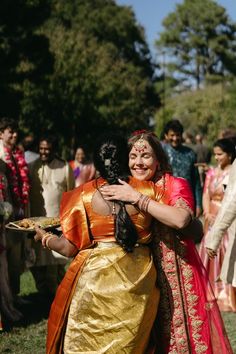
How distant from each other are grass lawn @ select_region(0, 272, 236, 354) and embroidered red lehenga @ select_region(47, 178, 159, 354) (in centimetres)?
191

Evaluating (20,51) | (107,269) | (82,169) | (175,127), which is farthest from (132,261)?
(20,51)

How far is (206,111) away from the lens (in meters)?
47.5

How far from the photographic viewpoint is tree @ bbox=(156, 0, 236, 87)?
210ft

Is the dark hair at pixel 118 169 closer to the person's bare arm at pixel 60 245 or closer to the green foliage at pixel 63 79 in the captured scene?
the person's bare arm at pixel 60 245

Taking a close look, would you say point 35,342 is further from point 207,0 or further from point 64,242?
point 207,0

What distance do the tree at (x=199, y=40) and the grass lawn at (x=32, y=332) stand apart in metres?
58.3

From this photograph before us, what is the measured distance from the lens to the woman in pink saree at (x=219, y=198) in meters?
6.62

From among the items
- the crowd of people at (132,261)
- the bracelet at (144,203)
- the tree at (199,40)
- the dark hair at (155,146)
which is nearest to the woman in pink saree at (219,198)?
the crowd of people at (132,261)

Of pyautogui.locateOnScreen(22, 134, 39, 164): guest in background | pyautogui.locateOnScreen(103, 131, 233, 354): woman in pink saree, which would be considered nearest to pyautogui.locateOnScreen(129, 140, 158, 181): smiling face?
pyautogui.locateOnScreen(103, 131, 233, 354): woman in pink saree

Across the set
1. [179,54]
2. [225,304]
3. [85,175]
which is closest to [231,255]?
[225,304]

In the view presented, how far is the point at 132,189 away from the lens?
321 cm

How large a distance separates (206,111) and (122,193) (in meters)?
45.2

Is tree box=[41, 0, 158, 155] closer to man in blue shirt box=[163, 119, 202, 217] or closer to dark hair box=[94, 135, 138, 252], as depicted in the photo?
man in blue shirt box=[163, 119, 202, 217]

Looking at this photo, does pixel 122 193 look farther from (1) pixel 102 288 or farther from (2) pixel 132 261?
(1) pixel 102 288
